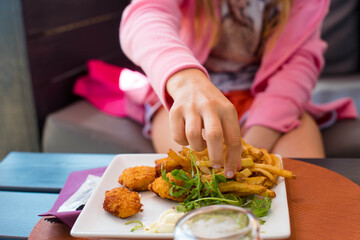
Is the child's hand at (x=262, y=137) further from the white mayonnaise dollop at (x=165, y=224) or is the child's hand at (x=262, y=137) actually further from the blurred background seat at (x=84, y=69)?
the white mayonnaise dollop at (x=165, y=224)

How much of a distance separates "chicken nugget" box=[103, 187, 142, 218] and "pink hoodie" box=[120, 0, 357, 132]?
33 cm

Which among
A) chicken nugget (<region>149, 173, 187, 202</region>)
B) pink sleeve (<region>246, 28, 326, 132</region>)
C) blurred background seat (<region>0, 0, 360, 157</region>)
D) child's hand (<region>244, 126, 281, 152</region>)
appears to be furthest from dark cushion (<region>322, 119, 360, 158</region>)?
chicken nugget (<region>149, 173, 187, 202</region>)

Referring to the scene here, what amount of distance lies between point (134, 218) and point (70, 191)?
0.64 ft

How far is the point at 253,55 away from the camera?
137 centimetres

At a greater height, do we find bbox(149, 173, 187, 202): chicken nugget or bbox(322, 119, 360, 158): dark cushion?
bbox(149, 173, 187, 202): chicken nugget

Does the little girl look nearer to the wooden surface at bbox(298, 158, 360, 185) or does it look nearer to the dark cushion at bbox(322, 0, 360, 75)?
the wooden surface at bbox(298, 158, 360, 185)

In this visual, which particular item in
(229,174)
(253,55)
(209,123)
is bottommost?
(253,55)

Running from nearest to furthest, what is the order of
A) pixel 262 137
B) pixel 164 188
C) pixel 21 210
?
pixel 164 188 → pixel 21 210 → pixel 262 137

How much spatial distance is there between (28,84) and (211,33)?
0.71 meters

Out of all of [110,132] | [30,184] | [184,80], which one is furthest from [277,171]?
[110,132]

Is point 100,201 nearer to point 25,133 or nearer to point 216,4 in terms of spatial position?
point 216,4

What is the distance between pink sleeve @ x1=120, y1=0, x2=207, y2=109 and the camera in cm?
83

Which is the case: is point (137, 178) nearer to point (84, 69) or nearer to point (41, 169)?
point (41, 169)

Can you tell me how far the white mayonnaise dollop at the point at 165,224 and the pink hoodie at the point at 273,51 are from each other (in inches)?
15.9
